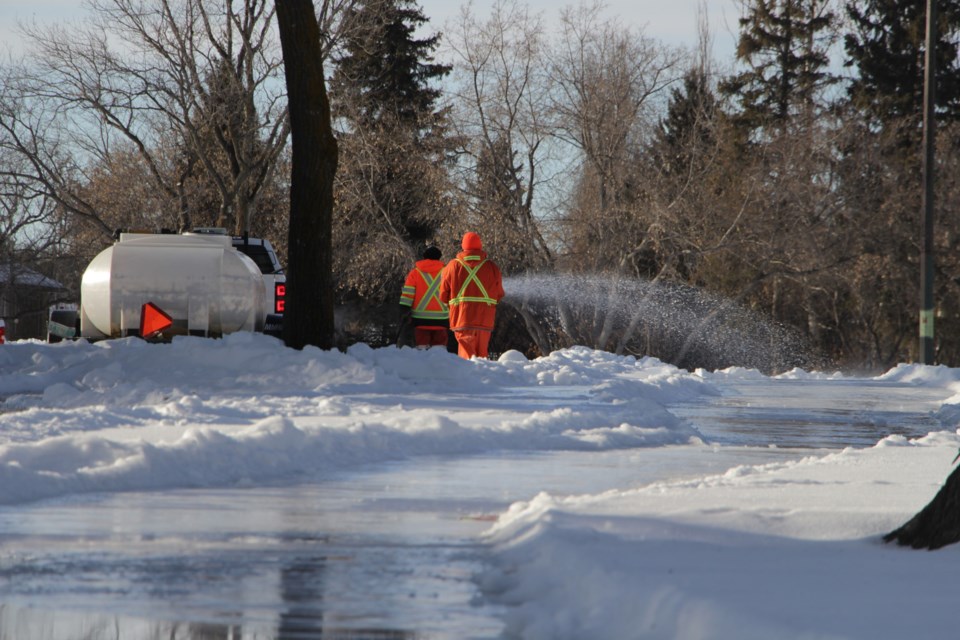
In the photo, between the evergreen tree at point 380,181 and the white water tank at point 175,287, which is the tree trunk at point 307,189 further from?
the evergreen tree at point 380,181

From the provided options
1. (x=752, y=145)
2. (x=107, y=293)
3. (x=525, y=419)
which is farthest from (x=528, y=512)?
(x=752, y=145)

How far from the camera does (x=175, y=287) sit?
1692 cm

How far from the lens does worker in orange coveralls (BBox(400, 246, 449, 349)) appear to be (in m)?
19.0

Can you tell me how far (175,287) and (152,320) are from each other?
58 cm

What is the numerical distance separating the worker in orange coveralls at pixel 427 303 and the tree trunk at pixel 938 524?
43.3 ft

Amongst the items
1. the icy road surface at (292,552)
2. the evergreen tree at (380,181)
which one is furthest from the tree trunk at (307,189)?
the evergreen tree at (380,181)

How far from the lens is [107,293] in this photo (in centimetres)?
1716

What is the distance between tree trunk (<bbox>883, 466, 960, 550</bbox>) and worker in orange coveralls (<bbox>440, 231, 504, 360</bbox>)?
1271 cm

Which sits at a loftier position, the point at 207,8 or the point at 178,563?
the point at 207,8

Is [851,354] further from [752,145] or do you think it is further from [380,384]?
[380,384]

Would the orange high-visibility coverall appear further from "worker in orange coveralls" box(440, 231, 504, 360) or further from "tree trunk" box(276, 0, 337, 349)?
"tree trunk" box(276, 0, 337, 349)

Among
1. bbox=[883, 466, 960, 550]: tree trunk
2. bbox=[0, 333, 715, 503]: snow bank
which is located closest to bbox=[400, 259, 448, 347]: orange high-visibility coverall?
bbox=[0, 333, 715, 503]: snow bank

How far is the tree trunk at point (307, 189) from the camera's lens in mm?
17609

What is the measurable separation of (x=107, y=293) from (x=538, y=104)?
65.9 ft
